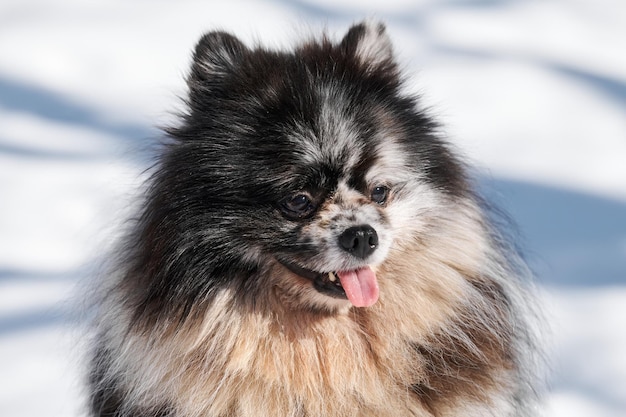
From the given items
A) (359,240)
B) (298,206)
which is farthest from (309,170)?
(359,240)

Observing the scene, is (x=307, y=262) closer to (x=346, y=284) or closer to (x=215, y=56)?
(x=346, y=284)

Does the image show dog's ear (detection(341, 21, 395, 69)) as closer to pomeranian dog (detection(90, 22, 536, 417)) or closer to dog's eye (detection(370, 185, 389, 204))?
pomeranian dog (detection(90, 22, 536, 417))

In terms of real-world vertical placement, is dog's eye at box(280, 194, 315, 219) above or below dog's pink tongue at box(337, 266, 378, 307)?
above

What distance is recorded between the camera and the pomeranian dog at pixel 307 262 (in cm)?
308

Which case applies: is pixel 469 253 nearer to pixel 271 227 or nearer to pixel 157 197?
pixel 271 227

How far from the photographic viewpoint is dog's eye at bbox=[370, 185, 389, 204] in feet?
10.4

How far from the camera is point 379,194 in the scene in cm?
318

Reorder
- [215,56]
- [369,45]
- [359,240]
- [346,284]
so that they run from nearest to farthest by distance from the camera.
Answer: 1. [359,240]
2. [346,284]
3. [215,56]
4. [369,45]

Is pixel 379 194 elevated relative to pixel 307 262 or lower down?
elevated

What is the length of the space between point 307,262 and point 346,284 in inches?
5.6

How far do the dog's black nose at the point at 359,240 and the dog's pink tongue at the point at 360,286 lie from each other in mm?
124

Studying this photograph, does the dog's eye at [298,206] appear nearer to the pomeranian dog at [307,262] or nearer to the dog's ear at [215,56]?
the pomeranian dog at [307,262]

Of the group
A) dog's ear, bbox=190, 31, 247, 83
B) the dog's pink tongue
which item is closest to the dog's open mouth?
the dog's pink tongue

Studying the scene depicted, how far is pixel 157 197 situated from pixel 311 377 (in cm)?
72
